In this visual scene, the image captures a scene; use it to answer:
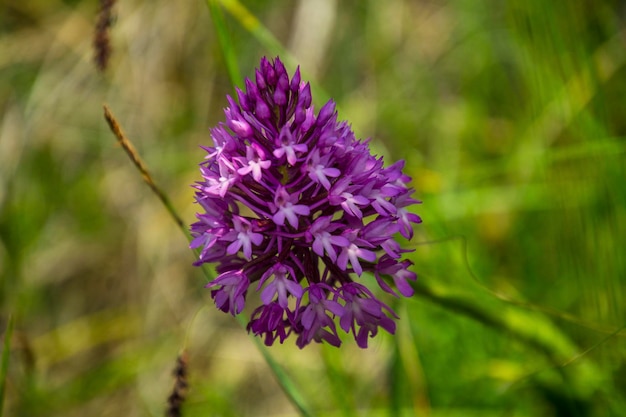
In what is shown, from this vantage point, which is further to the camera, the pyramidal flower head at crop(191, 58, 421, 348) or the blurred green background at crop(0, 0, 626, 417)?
the blurred green background at crop(0, 0, 626, 417)

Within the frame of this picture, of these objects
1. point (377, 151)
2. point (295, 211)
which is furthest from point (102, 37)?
point (377, 151)

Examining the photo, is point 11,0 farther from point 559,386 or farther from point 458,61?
point 559,386

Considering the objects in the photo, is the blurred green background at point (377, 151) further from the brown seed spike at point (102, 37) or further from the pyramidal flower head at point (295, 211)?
the pyramidal flower head at point (295, 211)

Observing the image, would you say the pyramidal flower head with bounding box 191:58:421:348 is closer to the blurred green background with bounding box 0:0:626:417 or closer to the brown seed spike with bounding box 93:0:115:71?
the brown seed spike with bounding box 93:0:115:71

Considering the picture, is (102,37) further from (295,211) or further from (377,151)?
(377,151)

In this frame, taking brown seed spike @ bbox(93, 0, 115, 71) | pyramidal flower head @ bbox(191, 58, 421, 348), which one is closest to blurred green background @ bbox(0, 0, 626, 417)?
brown seed spike @ bbox(93, 0, 115, 71)

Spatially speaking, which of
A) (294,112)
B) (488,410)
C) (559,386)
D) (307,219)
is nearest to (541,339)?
(559,386)
